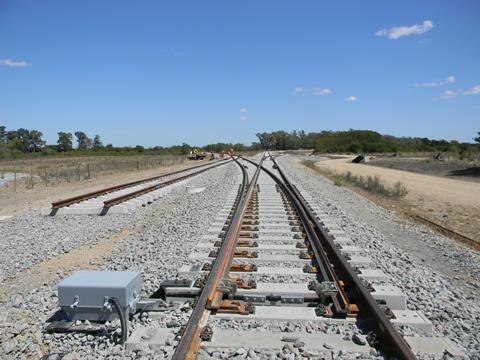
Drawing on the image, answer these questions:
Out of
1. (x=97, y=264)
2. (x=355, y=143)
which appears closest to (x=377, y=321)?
(x=97, y=264)

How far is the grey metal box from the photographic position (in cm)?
387

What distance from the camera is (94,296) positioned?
3.95m

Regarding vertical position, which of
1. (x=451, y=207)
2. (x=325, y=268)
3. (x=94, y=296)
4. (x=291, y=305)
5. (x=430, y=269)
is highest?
(x=94, y=296)

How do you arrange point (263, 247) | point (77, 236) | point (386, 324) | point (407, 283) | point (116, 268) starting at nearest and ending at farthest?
point (386, 324) < point (407, 283) < point (116, 268) < point (263, 247) < point (77, 236)

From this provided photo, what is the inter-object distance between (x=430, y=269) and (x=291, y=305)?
3.11 metres

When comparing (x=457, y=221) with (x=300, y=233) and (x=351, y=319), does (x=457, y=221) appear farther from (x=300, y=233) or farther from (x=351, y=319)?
(x=351, y=319)

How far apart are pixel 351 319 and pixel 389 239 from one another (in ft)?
16.5

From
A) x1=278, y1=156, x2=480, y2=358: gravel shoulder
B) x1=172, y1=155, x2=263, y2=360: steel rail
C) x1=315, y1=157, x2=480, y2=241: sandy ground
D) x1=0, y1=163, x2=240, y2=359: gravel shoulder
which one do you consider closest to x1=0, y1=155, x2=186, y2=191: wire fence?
x1=0, y1=163, x2=240, y2=359: gravel shoulder

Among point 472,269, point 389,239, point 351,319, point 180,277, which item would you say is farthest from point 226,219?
point 351,319

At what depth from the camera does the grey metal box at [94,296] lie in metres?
3.87

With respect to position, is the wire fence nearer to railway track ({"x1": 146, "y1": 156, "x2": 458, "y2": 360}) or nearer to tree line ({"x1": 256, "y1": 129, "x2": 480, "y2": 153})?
railway track ({"x1": 146, "y1": 156, "x2": 458, "y2": 360})

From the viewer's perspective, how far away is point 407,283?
5.26 metres

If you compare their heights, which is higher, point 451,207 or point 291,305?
point 291,305

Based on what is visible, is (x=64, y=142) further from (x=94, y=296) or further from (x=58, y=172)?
(x=94, y=296)
